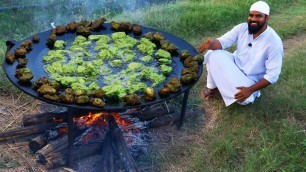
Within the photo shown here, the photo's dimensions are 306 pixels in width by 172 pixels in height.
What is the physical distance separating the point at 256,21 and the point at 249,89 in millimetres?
953

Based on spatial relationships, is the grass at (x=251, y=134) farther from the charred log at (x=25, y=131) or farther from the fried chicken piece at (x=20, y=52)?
the fried chicken piece at (x=20, y=52)

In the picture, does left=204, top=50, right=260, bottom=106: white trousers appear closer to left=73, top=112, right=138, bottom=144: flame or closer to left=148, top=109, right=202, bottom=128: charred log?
left=148, top=109, right=202, bottom=128: charred log

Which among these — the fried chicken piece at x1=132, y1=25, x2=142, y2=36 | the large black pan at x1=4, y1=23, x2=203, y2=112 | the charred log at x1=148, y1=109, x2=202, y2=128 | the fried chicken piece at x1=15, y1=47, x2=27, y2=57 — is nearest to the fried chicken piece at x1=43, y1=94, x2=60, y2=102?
the large black pan at x1=4, y1=23, x2=203, y2=112

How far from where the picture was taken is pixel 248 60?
5383 millimetres

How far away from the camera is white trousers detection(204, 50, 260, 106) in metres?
5.23

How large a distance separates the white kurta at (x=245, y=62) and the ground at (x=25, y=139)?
0.57 metres

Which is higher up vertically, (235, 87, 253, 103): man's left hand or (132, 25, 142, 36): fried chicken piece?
(132, 25, 142, 36): fried chicken piece

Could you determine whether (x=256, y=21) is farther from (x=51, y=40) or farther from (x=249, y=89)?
(x=51, y=40)

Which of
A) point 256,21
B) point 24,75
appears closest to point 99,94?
point 24,75

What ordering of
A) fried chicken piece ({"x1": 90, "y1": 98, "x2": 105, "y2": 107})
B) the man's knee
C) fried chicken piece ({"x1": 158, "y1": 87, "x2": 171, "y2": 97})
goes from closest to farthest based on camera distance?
fried chicken piece ({"x1": 90, "y1": 98, "x2": 105, "y2": 107})
fried chicken piece ({"x1": 158, "y1": 87, "x2": 171, "y2": 97})
the man's knee

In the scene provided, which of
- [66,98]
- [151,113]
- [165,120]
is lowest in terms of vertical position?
[165,120]

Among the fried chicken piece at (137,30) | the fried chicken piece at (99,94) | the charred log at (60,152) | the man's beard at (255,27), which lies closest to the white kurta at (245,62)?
the man's beard at (255,27)

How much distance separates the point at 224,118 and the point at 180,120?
2.39 ft

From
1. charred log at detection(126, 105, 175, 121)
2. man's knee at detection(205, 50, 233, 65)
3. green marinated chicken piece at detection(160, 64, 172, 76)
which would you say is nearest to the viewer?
green marinated chicken piece at detection(160, 64, 172, 76)
